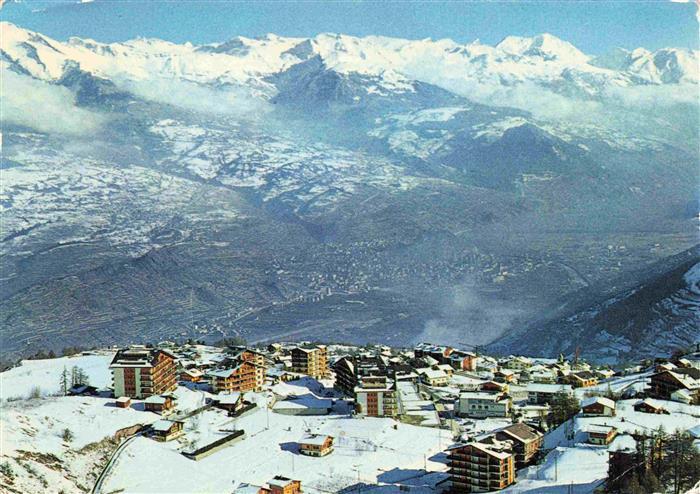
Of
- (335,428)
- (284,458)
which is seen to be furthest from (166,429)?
(335,428)

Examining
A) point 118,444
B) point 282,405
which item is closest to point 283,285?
point 282,405

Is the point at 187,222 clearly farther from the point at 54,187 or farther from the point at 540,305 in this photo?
the point at 540,305

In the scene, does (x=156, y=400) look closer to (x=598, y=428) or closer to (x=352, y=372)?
(x=352, y=372)

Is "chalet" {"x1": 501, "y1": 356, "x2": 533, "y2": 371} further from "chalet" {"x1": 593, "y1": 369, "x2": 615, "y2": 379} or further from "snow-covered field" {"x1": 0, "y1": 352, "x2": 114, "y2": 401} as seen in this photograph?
"snow-covered field" {"x1": 0, "y1": 352, "x2": 114, "y2": 401}

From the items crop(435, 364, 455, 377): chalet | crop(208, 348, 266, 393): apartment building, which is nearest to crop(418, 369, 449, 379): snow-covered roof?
crop(435, 364, 455, 377): chalet

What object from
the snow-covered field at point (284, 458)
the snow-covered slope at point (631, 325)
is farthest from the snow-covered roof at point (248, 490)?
the snow-covered slope at point (631, 325)

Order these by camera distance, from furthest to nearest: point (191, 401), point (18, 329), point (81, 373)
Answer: point (18, 329) → point (81, 373) → point (191, 401)

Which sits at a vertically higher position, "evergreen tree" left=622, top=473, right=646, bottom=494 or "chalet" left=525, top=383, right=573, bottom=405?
"evergreen tree" left=622, top=473, right=646, bottom=494

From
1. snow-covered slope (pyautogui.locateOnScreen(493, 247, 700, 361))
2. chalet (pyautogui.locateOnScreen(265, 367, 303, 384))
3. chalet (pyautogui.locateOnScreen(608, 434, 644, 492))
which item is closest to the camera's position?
chalet (pyautogui.locateOnScreen(608, 434, 644, 492))
